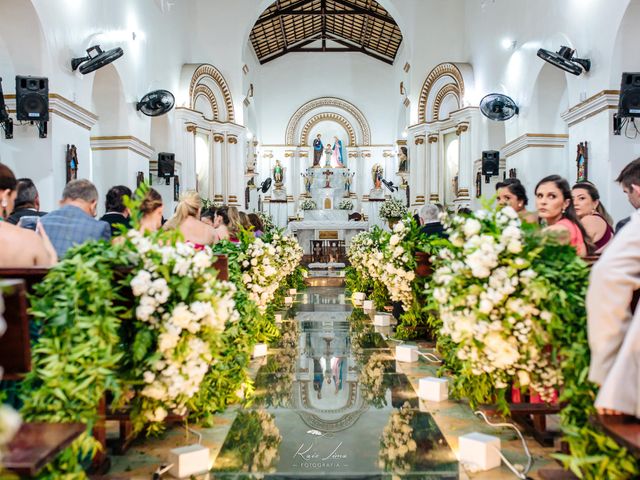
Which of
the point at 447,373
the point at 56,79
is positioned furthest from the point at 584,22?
the point at 56,79

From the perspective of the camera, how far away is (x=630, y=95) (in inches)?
285

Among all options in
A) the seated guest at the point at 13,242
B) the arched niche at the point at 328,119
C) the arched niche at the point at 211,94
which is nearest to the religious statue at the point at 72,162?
the seated guest at the point at 13,242

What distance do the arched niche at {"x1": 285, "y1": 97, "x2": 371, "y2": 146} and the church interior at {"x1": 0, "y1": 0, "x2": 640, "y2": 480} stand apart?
8952 millimetres

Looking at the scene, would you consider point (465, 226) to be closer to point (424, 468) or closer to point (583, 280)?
point (583, 280)

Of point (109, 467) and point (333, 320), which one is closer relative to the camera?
point (109, 467)

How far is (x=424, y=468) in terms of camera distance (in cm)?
309

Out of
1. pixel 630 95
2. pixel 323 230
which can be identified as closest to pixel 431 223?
pixel 630 95

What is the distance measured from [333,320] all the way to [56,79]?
5.10m

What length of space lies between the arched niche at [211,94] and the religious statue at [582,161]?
32.0 feet

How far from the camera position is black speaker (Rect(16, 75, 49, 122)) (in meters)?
7.51

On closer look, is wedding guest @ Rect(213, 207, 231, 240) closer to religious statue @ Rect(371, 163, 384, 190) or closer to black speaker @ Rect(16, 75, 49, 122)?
black speaker @ Rect(16, 75, 49, 122)

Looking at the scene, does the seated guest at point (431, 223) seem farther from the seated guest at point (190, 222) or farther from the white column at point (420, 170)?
the white column at point (420, 170)

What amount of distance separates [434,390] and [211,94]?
13619 millimetres

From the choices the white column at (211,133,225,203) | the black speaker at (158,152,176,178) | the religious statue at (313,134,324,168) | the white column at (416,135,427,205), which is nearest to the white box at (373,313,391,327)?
the black speaker at (158,152,176,178)
